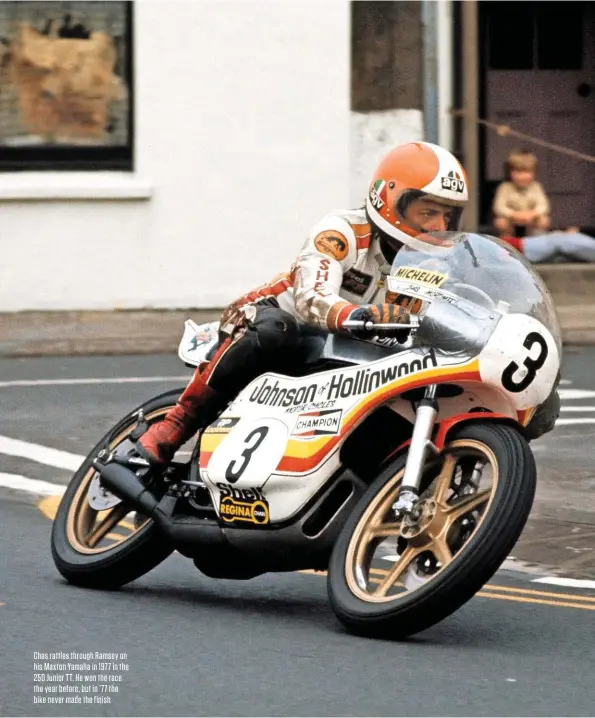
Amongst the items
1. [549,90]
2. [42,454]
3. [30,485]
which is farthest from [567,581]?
[549,90]

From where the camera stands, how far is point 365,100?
61.4 ft

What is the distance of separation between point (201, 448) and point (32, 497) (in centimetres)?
270

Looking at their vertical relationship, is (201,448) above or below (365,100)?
below

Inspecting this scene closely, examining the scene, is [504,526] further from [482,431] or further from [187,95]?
[187,95]

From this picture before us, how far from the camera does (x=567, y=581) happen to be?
7531mm

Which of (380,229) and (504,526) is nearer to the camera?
(504,526)

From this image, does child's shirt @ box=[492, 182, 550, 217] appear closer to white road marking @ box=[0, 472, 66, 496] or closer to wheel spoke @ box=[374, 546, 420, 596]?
white road marking @ box=[0, 472, 66, 496]

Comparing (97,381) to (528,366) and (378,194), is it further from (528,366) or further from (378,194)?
(528,366)

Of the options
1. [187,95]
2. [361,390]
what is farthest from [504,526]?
[187,95]

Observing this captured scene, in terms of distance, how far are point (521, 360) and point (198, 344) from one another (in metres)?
1.54

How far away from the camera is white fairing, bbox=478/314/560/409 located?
19.9 ft

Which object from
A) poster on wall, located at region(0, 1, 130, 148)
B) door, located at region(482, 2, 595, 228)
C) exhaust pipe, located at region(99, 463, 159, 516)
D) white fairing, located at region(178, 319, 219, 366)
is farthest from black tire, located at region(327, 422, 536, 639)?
door, located at region(482, 2, 595, 228)

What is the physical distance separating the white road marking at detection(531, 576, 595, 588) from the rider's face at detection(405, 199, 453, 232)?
1605 mm

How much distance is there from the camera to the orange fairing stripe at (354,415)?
20.0 feet
